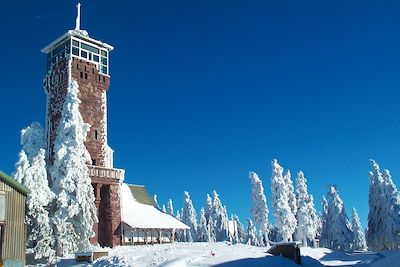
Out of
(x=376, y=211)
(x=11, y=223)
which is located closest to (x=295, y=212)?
(x=376, y=211)

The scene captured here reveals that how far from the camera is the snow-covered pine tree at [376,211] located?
185ft

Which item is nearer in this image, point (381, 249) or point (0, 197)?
point (0, 197)

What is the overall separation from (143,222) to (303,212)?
98.1 feet

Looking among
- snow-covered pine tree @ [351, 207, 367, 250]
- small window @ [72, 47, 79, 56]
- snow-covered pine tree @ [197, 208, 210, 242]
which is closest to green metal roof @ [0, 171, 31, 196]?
small window @ [72, 47, 79, 56]

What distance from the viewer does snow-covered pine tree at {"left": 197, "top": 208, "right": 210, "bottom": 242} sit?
96188mm

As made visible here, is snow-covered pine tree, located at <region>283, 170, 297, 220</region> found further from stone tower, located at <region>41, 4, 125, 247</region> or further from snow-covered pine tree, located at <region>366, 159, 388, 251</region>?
stone tower, located at <region>41, 4, 125, 247</region>

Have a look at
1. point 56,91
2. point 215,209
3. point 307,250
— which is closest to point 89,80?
point 56,91

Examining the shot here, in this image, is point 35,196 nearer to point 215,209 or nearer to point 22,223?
point 22,223

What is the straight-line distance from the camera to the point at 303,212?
67.8 m

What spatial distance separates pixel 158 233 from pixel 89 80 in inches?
705

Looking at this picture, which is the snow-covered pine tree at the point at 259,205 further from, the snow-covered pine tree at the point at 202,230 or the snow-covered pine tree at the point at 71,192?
the snow-covered pine tree at the point at 71,192

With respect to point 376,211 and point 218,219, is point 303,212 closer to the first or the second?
point 376,211

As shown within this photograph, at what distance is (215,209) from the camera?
333ft

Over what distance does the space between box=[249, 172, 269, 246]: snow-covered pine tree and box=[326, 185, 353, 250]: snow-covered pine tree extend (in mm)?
9404
